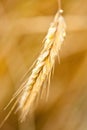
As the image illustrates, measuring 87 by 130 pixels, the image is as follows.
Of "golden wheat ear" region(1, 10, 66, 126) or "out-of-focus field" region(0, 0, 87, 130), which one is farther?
"out-of-focus field" region(0, 0, 87, 130)

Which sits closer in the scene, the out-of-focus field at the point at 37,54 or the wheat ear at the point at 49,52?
the wheat ear at the point at 49,52

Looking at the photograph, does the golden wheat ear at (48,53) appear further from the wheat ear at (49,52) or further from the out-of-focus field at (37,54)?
the out-of-focus field at (37,54)

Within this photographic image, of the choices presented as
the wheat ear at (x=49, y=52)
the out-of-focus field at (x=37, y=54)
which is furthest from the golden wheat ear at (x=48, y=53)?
the out-of-focus field at (x=37, y=54)

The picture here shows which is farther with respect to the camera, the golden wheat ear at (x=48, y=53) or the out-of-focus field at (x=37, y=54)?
the out-of-focus field at (x=37, y=54)

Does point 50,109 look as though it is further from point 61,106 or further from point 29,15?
point 29,15

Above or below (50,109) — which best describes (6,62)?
above

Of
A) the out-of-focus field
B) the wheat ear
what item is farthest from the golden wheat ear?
the out-of-focus field

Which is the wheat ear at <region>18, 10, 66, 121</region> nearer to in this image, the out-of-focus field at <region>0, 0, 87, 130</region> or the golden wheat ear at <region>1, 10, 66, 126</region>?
the golden wheat ear at <region>1, 10, 66, 126</region>

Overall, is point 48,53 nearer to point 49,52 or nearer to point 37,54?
point 49,52

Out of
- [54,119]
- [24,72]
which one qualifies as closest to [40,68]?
[24,72]
